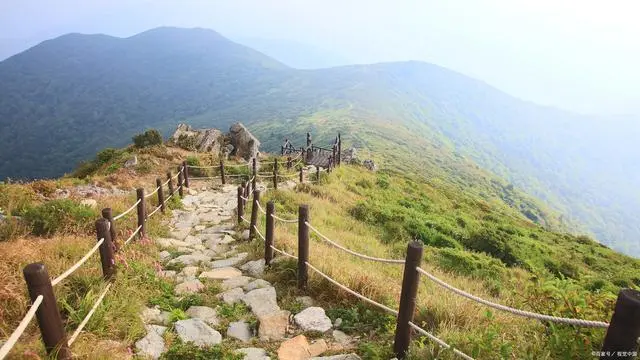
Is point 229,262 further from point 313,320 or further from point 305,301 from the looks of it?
point 313,320

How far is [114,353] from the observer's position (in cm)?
424

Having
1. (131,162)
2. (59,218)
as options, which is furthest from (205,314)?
(131,162)

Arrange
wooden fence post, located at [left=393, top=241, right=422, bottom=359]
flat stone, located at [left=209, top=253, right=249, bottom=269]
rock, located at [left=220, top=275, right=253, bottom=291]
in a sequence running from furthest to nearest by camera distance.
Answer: flat stone, located at [left=209, top=253, right=249, bottom=269]
rock, located at [left=220, top=275, right=253, bottom=291]
wooden fence post, located at [left=393, top=241, right=422, bottom=359]

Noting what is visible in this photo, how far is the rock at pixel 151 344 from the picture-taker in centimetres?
479

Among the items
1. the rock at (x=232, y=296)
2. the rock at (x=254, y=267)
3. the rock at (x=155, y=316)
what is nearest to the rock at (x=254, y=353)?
the rock at (x=155, y=316)

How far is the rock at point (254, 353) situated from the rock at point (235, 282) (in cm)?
234

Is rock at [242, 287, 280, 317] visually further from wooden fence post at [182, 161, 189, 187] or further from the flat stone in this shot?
wooden fence post at [182, 161, 189, 187]

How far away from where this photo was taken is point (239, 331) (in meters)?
5.83

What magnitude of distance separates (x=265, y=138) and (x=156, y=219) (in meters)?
161

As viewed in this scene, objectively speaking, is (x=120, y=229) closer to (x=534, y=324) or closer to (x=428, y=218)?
(x=534, y=324)

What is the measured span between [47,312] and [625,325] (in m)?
4.74

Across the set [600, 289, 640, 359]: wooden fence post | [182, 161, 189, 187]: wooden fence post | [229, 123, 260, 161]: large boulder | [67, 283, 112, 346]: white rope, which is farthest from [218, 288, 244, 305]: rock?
[229, 123, 260, 161]: large boulder

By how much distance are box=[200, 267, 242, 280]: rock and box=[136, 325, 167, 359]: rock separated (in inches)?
104

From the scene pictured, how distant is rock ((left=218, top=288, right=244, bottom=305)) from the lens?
685 centimetres
